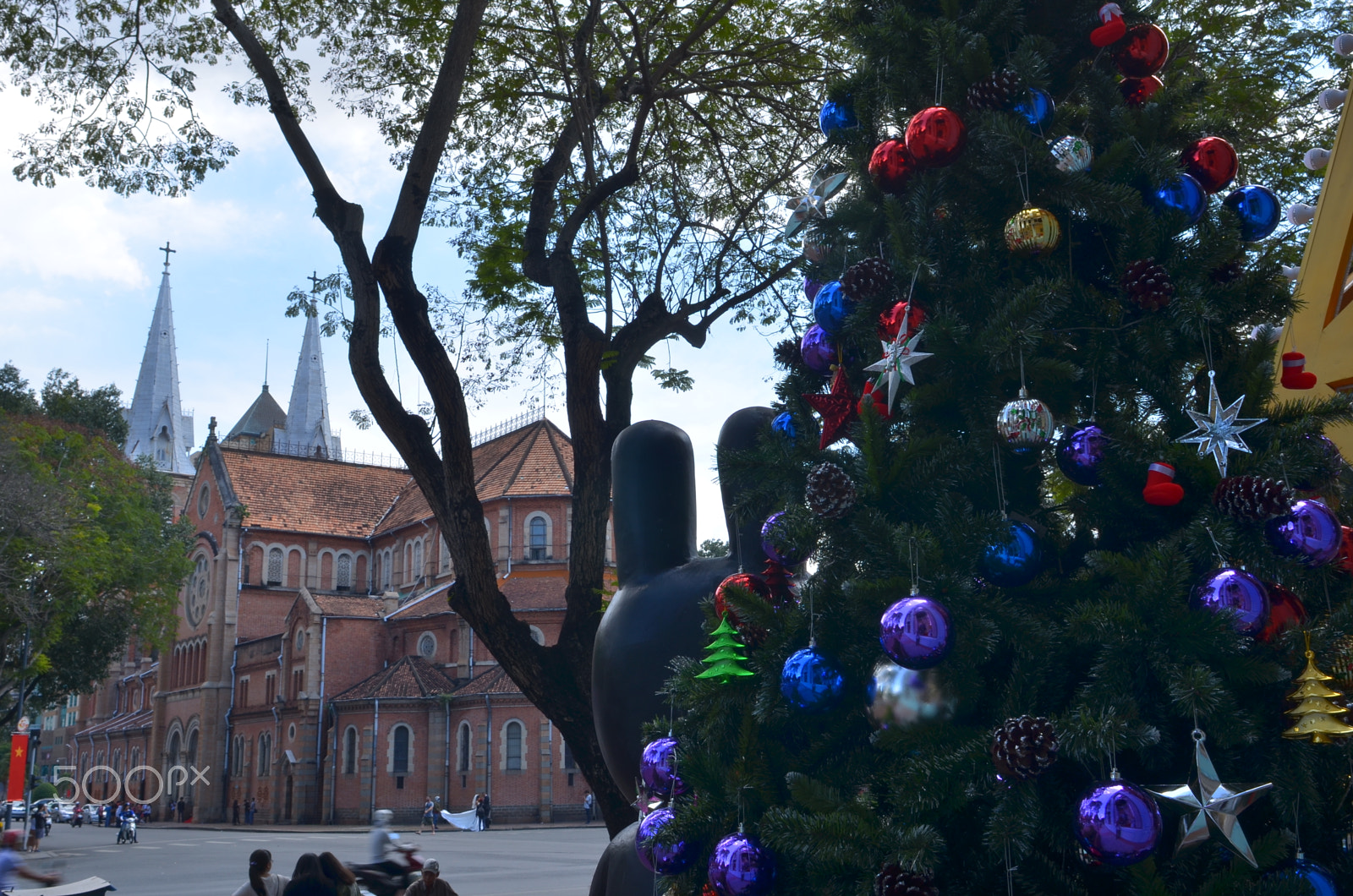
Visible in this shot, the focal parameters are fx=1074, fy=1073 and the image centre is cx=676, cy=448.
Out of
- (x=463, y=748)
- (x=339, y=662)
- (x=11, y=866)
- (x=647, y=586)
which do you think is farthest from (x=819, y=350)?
(x=339, y=662)

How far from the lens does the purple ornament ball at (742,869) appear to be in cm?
273

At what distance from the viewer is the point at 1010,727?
2.32 meters

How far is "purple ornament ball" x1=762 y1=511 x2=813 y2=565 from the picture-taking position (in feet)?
9.75

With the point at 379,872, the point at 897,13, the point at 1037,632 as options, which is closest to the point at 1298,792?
the point at 1037,632

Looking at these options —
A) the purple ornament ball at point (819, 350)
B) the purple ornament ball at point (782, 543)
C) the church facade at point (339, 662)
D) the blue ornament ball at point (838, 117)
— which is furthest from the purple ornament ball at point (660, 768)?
the church facade at point (339, 662)

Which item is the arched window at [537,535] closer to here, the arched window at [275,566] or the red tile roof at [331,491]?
the red tile roof at [331,491]

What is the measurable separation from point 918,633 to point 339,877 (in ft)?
18.0

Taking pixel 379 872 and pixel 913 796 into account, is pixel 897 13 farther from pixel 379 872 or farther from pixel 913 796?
pixel 379 872

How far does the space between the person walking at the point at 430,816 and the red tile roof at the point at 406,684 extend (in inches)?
154

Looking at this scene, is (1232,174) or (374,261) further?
(374,261)

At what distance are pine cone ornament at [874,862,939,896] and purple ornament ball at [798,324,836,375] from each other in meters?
1.59

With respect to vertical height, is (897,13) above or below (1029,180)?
above

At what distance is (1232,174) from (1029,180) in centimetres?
60

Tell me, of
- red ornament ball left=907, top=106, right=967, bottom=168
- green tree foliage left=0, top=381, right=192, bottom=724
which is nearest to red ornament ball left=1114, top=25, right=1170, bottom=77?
red ornament ball left=907, top=106, right=967, bottom=168
